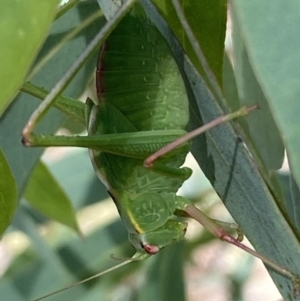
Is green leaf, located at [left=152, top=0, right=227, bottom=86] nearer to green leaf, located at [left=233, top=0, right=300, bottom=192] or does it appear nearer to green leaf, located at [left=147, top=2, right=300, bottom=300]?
green leaf, located at [left=147, top=2, right=300, bottom=300]

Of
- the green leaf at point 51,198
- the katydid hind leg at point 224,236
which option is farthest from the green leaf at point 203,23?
the green leaf at point 51,198

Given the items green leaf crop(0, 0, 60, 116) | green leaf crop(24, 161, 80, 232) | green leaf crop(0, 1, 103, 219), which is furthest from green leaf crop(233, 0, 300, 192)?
green leaf crop(24, 161, 80, 232)

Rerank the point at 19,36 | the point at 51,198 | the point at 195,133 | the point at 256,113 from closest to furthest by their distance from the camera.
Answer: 1. the point at 19,36
2. the point at 195,133
3. the point at 256,113
4. the point at 51,198

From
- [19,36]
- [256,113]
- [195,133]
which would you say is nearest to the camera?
[19,36]

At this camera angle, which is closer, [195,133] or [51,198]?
[195,133]

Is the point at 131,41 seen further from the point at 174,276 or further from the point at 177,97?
the point at 174,276

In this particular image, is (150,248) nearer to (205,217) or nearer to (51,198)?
(205,217)

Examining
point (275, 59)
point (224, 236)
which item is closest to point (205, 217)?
point (224, 236)
